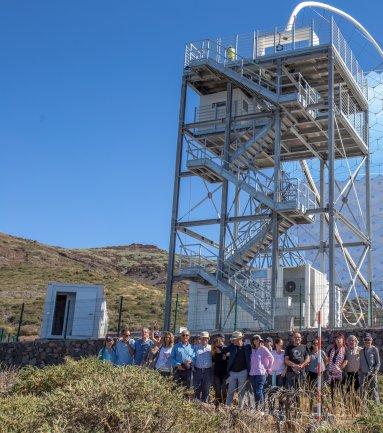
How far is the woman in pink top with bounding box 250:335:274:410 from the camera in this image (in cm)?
1269

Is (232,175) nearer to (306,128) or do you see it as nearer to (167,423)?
(306,128)

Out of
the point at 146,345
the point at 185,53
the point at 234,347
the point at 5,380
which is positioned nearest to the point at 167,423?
the point at 234,347

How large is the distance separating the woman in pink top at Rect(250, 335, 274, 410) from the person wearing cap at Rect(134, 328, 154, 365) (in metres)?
2.31

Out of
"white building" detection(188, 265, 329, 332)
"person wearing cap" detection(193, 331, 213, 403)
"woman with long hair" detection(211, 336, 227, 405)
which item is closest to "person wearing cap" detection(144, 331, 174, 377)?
"person wearing cap" detection(193, 331, 213, 403)

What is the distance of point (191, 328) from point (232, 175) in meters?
5.61

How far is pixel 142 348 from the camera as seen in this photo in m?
14.3

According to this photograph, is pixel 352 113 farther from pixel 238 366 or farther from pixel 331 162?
pixel 238 366

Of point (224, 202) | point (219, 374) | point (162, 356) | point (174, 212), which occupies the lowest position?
point (219, 374)

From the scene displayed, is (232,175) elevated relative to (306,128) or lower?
lower

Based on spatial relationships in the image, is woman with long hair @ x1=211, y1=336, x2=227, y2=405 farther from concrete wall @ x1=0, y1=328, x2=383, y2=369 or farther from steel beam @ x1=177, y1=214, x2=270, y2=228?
steel beam @ x1=177, y1=214, x2=270, y2=228

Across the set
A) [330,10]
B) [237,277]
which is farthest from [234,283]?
[330,10]

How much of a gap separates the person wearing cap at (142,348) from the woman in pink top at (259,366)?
231cm

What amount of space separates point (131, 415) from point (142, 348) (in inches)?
252

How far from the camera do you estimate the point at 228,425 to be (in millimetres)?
8938
